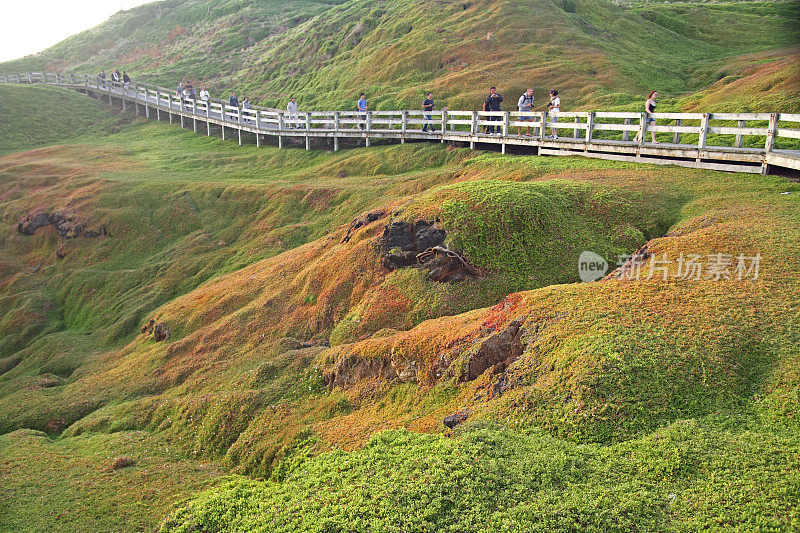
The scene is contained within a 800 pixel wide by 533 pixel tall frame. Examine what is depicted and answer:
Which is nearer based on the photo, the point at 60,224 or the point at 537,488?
the point at 537,488

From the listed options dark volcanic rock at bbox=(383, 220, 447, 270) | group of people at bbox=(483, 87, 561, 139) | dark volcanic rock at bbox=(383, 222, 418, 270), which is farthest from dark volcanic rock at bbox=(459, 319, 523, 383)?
group of people at bbox=(483, 87, 561, 139)

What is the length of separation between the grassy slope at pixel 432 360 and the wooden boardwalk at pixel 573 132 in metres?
1.13

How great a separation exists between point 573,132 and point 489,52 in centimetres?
1741

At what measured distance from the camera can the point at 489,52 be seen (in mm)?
39031

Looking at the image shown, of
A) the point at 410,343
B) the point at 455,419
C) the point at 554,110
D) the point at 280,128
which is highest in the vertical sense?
the point at 554,110

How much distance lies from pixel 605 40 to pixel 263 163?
27.0 metres

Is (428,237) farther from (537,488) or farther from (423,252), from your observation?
(537,488)

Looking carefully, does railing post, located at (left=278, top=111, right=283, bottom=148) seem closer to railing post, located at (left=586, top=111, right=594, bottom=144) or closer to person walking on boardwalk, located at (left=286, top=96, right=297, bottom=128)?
person walking on boardwalk, located at (left=286, top=96, right=297, bottom=128)

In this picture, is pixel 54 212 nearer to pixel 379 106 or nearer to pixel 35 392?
pixel 35 392

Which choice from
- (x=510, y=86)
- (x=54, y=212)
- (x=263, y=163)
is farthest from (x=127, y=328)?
(x=510, y=86)

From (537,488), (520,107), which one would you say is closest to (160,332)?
(537,488)

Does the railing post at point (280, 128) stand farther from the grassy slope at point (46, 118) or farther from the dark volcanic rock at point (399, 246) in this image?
the grassy slope at point (46, 118)

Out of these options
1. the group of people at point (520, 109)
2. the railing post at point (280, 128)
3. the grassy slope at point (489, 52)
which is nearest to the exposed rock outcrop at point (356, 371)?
the group of people at point (520, 109)

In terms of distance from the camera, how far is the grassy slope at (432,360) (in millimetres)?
7031
